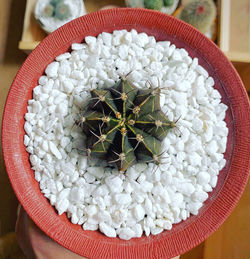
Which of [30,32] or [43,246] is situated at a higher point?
[30,32]

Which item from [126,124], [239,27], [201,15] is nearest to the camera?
[126,124]

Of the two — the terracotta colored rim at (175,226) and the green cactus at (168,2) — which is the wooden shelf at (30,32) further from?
the green cactus at (168,2)

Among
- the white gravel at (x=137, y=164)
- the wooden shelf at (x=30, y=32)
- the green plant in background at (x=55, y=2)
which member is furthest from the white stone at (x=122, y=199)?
the green plant in background at (x=55, y=2)

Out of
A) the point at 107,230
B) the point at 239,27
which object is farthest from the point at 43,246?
the point at 239,27

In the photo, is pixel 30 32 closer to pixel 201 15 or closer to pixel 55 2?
pixel 55 2

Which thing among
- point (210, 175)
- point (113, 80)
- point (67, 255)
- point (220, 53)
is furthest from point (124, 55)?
point (67, 255)

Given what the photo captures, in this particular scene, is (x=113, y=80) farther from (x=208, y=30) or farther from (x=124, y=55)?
(x=208, y=30)
